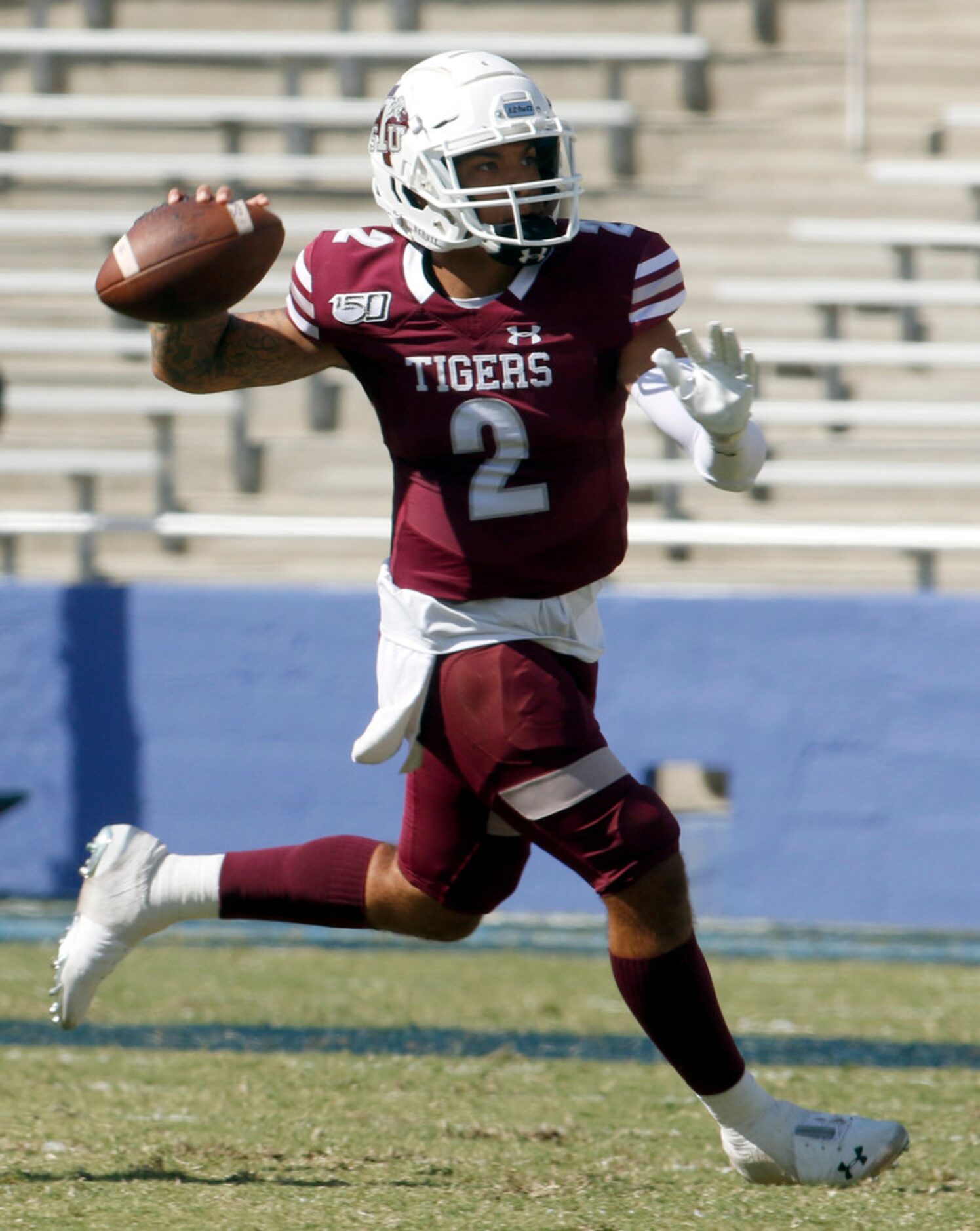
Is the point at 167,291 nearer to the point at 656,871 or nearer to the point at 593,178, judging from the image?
the point at 656,871

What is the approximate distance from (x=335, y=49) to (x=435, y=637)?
5.36 m

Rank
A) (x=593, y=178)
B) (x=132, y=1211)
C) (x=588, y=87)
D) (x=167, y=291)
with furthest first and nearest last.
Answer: (x=588, y=87), (x=593, y=178), (x=167, y=291), (x=132, y=1211)

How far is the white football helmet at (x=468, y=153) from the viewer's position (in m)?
2.55

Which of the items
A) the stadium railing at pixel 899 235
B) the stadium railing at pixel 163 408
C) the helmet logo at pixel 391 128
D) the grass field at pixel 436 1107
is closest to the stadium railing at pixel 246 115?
the stadium railing at pixel 899 235

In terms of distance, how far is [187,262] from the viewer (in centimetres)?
262

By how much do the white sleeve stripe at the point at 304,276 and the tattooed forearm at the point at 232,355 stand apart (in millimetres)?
77

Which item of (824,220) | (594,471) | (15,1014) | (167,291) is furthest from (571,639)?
(824,220)

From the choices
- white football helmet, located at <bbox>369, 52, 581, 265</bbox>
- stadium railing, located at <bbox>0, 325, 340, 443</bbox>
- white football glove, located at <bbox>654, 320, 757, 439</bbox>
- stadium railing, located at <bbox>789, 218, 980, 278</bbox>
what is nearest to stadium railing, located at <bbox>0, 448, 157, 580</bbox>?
stadium railing, located at <bbox>0, 325, 340, 443</bbox>

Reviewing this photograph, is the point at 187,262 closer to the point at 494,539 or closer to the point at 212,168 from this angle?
the point at 494,539

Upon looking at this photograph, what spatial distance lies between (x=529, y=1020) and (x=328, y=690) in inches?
66.2

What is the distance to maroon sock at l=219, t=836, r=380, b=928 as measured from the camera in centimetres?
272

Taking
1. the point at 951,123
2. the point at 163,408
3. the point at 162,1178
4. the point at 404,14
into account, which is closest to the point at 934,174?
the point at 951,123

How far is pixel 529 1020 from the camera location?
403 centimetres

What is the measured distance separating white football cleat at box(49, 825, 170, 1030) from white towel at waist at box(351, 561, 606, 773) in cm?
40
